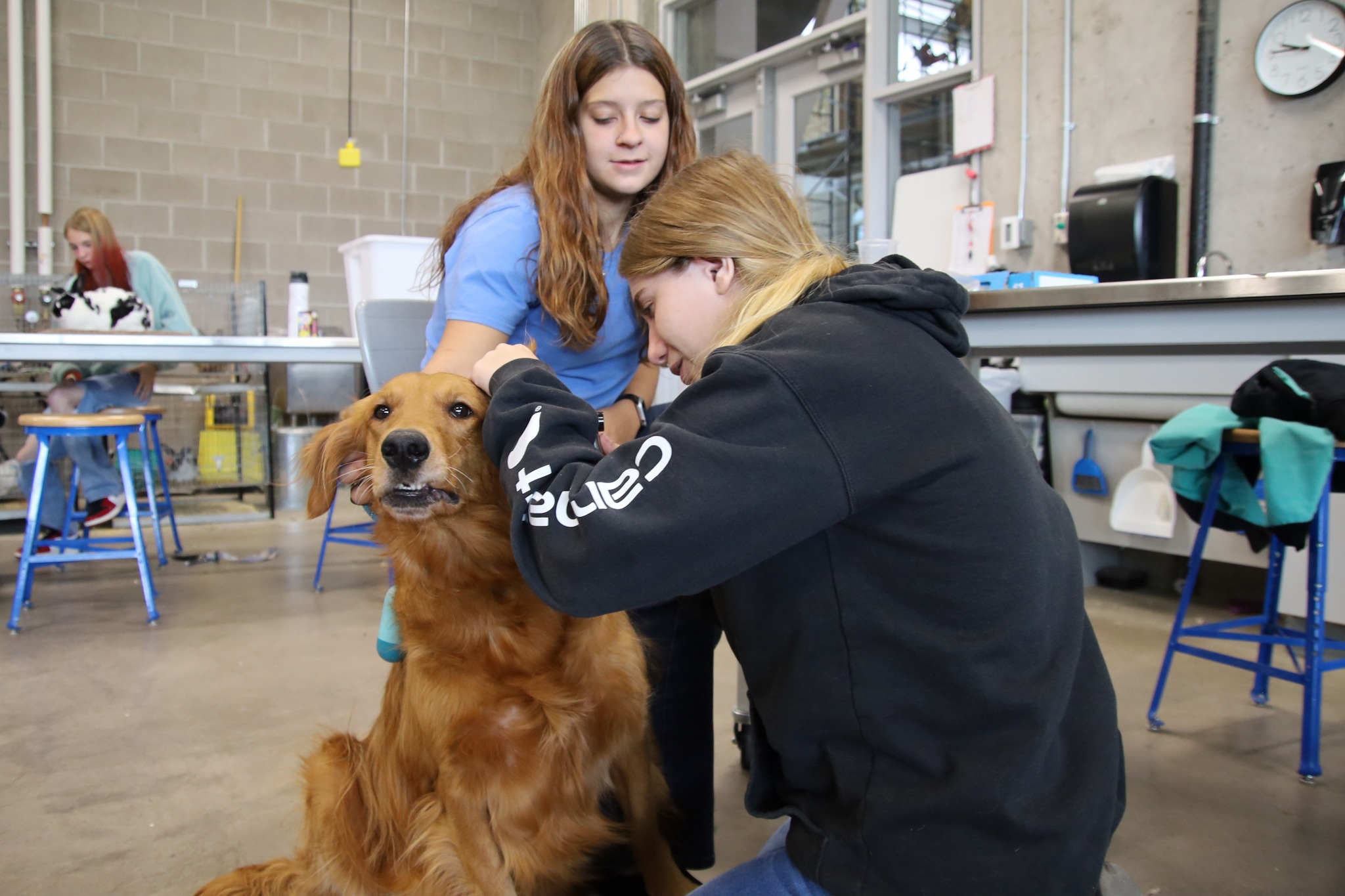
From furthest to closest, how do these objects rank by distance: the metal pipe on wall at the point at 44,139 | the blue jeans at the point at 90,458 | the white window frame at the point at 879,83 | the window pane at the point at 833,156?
the metal pipe on wall at the point at 44,139
the window pane at the point at 833,156
the white window frame at the point at 879,83
the blue jeans at the point at 90,458

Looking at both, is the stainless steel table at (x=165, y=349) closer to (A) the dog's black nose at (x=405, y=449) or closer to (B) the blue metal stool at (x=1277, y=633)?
(A) the dog's black nose at (x=405, y=449)

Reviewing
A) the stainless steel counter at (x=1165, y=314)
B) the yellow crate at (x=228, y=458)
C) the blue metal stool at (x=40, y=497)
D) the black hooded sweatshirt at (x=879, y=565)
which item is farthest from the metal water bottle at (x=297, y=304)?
the black hooded sweatshirt at (x=879, y=565)

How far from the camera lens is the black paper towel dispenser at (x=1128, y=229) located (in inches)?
137

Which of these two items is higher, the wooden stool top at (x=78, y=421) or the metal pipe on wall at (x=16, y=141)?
the metal pipe on wall at (x=16, y=141)

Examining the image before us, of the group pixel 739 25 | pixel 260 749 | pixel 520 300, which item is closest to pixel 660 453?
pixel 520 300

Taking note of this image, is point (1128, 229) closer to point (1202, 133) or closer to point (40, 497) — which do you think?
point (1202, 133)

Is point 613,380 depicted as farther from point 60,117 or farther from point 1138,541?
point 60,117

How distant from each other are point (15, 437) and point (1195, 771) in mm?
6472

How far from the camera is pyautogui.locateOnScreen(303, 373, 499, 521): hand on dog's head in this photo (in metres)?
1.25

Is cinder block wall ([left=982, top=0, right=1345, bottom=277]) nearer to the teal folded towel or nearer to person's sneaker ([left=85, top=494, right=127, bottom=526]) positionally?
the teal folded towel

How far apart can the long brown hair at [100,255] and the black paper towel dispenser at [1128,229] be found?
4.43 m

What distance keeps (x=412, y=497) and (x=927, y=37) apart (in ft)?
14.7

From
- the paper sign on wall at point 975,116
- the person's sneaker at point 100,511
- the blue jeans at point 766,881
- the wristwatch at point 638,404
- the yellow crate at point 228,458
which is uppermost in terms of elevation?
the paper sign on wall at point 975,116

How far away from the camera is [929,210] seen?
15.6ft
